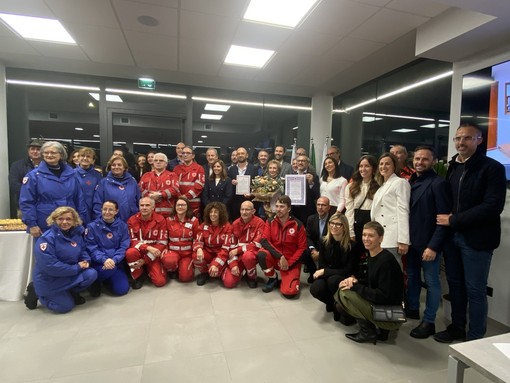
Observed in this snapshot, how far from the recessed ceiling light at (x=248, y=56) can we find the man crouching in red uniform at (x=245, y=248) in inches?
85.2

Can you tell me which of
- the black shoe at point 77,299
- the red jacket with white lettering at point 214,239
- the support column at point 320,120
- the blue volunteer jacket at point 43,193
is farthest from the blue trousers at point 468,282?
the support column at point 320,120

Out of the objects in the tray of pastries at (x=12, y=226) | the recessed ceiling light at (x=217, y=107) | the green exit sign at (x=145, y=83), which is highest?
the green exit sign at (x=145, y=83)

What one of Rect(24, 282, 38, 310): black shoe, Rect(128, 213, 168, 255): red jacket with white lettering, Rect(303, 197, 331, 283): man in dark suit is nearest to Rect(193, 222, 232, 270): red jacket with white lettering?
Rect(128, 213, 168, 255): red jacket with white lettering

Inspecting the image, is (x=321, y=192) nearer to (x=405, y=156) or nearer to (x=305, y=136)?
(x=405, y=156)

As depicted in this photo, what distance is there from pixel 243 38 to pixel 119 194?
246cm

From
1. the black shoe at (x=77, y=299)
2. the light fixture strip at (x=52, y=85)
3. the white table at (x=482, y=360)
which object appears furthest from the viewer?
the light fixture strip at (x=52, y=85)

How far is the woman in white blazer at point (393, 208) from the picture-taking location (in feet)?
7.88

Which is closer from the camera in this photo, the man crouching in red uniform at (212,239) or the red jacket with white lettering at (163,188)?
the man crouching in red uniform at (212,239)

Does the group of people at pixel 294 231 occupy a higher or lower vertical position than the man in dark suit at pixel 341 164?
lower

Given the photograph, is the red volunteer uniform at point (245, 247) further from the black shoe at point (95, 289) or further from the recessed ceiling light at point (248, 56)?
the recessed ceiling light at point (248, 56)

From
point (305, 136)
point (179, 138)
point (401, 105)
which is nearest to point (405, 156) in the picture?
point (401, 105)

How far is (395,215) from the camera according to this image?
2439mm

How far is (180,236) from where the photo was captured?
135 inches

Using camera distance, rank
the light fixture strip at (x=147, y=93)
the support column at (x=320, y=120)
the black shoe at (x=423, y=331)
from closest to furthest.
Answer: the black shoe at (x=423, y=331) → the light fixture strip at (x=147, y=93) → the support column at (x=320, y=120)
